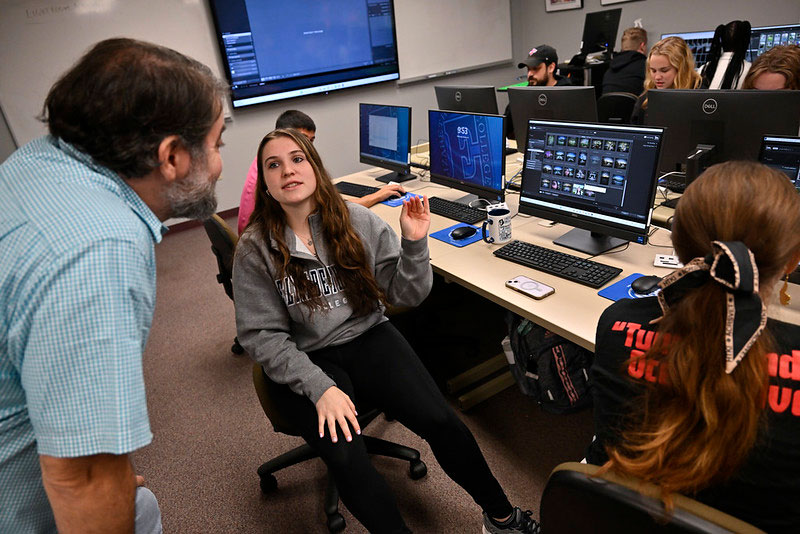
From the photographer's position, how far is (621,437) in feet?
3.08

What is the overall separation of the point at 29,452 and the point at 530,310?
4.05 feet

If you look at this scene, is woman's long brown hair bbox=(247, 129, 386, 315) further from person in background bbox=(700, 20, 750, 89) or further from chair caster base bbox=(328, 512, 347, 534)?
person in background bbox=(700, 20, 750, 89)

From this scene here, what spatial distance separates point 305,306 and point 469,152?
1.20 meters

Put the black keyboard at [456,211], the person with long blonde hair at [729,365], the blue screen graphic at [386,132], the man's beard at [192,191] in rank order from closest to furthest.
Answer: the person with long blonde hair at [729,365] < the man's beard at [192,191] < the black keyboard at [456,211] < the blue screen graphic at [386,132]

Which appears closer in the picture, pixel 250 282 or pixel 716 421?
pixel 716 421

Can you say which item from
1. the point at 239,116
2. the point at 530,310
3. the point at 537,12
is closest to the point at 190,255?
the point at 239,116

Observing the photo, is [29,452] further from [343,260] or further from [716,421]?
[716,421]

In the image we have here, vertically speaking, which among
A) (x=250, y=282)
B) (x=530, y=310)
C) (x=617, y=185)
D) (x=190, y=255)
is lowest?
(x=190, y=255)

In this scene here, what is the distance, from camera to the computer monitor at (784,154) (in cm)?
143

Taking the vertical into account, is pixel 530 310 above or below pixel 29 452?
below

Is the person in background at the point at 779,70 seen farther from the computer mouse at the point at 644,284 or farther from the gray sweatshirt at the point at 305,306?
the gray sweatshirt at the point at 305,306

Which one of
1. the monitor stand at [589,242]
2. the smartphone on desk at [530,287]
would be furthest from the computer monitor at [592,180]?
the smartphone on desk at [530,287]

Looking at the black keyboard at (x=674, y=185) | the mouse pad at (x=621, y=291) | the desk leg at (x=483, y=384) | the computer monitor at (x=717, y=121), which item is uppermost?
the computer monitor at (x=717, y=121)

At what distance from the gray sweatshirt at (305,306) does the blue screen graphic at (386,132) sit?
1341 mm
